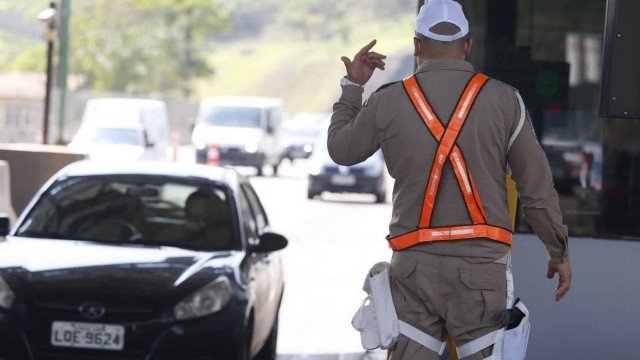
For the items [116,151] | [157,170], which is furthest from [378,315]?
[116,151]

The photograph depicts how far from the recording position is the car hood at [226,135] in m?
42.6

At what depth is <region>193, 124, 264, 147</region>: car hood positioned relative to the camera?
42.6 meters

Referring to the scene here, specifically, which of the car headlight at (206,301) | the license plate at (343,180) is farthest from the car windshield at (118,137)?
the car headlight at (206,301)

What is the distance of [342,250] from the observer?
2155cm

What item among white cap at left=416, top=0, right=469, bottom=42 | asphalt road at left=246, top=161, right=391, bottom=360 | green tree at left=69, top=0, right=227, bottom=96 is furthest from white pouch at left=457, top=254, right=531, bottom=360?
green tree at left=69, top=0, right=227, bottom=96

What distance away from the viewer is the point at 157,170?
32.5 feet

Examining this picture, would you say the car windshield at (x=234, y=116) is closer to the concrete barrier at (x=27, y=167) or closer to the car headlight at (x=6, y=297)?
the concrete barrier at (x=27, y=167)

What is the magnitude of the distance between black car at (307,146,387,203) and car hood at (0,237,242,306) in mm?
24500

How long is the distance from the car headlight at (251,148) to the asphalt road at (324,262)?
2.81 m

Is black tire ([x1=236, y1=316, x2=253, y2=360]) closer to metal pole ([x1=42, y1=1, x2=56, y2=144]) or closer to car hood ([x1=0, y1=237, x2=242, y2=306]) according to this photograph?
car hood ([x1=0, y1=237, x2=242, y2=306])

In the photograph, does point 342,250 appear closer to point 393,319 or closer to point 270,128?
point 393,319

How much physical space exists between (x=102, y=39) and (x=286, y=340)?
9377cm

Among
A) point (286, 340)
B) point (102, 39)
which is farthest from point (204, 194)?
point (102, 39)

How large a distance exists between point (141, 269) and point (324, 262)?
10.9 meters
